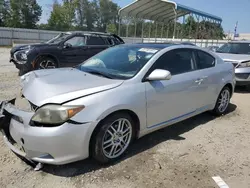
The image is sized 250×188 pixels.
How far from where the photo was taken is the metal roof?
17.8m

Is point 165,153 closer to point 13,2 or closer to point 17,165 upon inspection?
point 17,165

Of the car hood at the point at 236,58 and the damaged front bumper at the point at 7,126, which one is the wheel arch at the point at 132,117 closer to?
the damaged front bumper at the point at 7,126

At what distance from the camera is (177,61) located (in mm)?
3873

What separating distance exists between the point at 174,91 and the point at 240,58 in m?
4.98

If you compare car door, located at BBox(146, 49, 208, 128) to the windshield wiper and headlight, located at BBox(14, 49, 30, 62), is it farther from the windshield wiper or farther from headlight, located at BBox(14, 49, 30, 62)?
headlight, located at BBox(14, 49, 30, 62)

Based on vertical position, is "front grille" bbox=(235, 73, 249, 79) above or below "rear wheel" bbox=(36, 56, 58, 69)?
below

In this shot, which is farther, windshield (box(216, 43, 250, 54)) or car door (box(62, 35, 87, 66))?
car door (box(62, 35, 87, 66))

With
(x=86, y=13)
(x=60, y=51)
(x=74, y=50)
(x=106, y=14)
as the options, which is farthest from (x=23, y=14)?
(x=60, y=51)

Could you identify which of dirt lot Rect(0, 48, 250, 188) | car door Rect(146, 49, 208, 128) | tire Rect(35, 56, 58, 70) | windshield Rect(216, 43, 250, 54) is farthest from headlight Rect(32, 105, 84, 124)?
windshield Rect(216, 43, 250, 54)

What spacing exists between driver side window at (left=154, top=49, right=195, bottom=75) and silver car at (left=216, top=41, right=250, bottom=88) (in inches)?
152

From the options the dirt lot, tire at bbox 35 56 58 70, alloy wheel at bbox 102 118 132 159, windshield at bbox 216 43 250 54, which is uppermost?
windshield at bbox 216 43 250 54

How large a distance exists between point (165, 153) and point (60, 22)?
44.5 meters

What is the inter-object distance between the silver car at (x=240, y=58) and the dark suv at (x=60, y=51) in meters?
4.53

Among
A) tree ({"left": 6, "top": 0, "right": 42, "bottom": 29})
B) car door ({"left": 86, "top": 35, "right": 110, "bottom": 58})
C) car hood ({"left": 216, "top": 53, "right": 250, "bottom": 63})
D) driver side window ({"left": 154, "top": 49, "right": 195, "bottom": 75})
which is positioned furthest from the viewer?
tree ({"left": 6, "top": 0, "right": 42, "bottom": 29})
